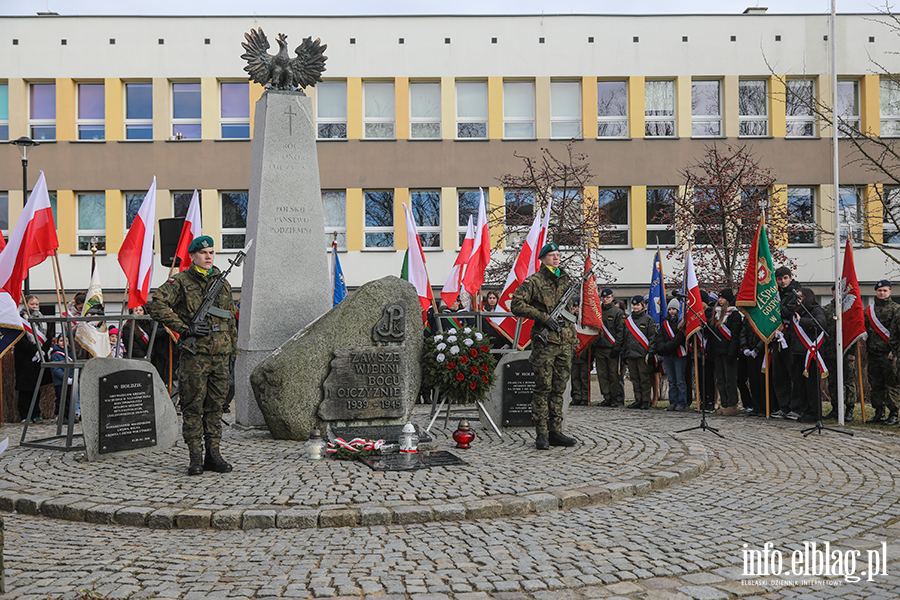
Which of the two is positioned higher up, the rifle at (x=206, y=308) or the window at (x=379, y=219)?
the window at (x=379, y=219)

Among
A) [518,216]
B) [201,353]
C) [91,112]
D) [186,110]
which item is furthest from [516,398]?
[91,112]

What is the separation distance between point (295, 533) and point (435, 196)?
66.5 ft

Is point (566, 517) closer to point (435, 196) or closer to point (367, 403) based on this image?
point (367, 403)

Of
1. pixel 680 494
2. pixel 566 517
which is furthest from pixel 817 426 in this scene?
pixel 566 517

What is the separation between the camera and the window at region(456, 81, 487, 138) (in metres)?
25.1

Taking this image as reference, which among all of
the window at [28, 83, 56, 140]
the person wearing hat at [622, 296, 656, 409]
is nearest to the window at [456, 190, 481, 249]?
the person wearing hat at [622, 296, 656, 409]

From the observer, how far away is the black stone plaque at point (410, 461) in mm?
7098

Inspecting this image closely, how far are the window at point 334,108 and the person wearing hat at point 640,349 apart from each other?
569 inches

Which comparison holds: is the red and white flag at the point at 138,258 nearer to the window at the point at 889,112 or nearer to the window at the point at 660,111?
the window at the point at 660,111

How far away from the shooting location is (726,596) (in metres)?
4.06

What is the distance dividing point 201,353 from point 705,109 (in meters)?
22.3

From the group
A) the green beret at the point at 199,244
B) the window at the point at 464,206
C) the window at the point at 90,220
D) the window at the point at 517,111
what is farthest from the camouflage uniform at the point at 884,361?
the window at the point at 90,220

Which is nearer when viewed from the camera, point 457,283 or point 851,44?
point 457,283

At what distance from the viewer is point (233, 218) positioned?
2478 cm
